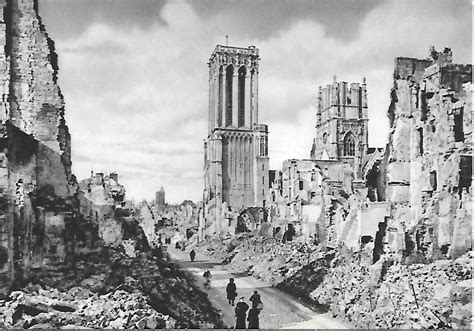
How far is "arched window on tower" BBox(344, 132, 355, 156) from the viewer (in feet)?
242

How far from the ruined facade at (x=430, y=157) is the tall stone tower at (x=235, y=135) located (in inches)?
1870

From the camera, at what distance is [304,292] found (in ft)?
73.0

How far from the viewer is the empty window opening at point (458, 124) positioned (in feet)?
68.3

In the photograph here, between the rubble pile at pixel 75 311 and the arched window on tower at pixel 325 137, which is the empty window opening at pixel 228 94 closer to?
the arched window on tower at pixel 325 137

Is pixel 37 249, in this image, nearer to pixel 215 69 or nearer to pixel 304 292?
pixel 304 292

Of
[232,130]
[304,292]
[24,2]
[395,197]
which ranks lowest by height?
[304,292]

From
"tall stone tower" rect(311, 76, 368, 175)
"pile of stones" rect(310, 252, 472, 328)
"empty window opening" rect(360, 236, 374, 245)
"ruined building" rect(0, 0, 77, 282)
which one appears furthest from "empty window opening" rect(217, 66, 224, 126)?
"ruined building" rect(0, 0, 77, 282)

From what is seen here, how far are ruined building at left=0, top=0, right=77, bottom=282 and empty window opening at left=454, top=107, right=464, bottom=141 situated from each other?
14956 mm

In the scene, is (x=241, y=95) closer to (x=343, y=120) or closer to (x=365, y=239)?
(x=343, y=120)

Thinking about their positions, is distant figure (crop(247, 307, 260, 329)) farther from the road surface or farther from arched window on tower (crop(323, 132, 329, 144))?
arched window on tower (crop(323, 132, 329, 144))

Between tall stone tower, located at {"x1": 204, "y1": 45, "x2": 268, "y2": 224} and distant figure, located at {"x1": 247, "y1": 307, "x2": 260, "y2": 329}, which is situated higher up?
tall stone tower, located at {"x1": 204, "y1": 45, "x2": 268, "y2": 224}

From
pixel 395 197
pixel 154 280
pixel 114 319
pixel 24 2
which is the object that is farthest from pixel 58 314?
pixel 395 197

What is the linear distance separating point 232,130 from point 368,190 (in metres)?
47.0

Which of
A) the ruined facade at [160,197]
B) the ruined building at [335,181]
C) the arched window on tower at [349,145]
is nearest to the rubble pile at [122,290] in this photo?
the ruined building at [335,181]
